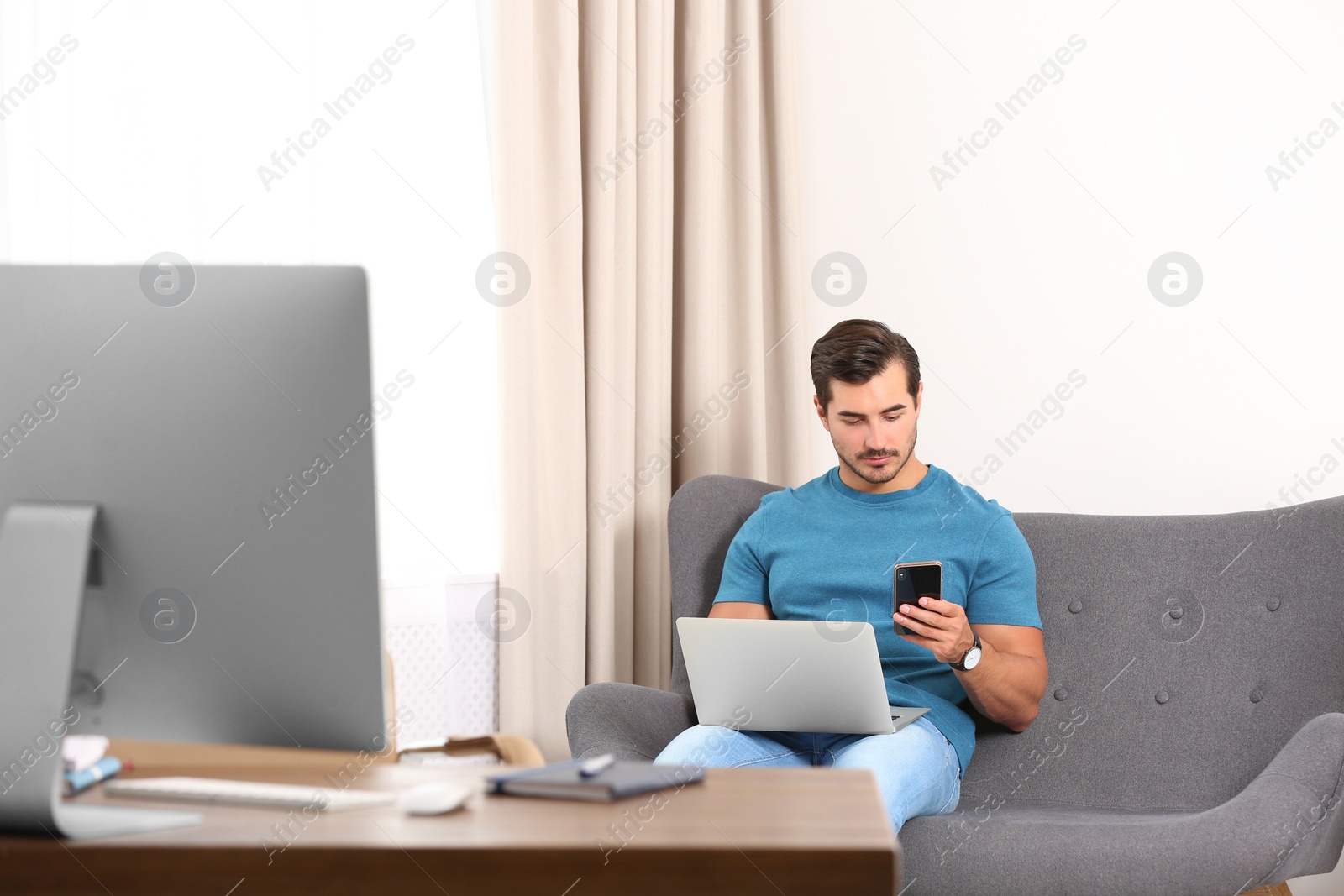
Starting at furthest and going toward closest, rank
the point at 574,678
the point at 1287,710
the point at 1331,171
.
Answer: the point at 1331,171, the point at 574,678, the point at 1287,710

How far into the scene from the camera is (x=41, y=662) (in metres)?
0.75

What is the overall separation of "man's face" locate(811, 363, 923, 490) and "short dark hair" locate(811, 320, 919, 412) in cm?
1

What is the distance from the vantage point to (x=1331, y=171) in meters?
2.36

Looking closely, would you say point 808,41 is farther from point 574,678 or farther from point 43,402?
point 43,402

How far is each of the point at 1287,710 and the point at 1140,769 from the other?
27 centimetres

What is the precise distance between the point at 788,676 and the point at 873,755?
17cm

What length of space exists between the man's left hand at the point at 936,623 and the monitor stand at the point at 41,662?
1116 mm

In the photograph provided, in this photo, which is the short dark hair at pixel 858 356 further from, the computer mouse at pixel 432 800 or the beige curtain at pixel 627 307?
the computer mouse at pixel 432 800

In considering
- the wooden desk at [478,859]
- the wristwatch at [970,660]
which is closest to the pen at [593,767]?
the wooden desk at [478,859]

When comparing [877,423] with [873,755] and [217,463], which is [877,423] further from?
[217,463]

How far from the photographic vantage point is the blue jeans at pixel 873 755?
1589 mm

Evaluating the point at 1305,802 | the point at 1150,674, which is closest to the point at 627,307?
the point at 1150,674

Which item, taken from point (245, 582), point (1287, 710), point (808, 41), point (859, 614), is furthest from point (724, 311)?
point (245, 582)

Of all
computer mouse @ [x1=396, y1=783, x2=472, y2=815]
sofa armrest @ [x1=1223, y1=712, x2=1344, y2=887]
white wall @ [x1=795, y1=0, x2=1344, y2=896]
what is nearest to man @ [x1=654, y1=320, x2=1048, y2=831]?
sofa armrest @ [x1=1223, y1=712, x2=1344, y2=887]
